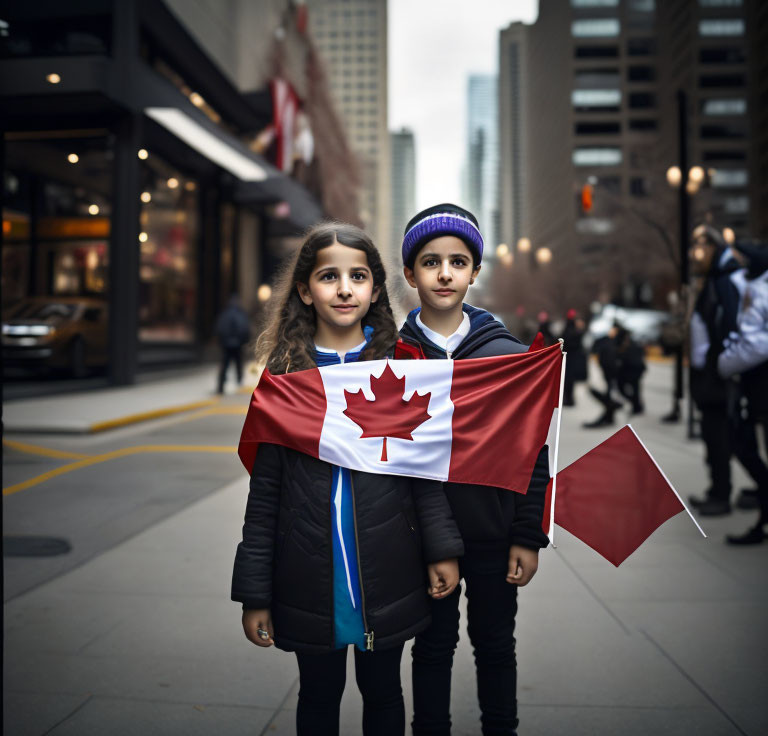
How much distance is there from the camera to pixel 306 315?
2455 millimetres

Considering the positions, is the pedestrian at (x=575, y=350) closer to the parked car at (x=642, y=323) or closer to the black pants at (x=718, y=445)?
the black pants at (x=718, y=445)

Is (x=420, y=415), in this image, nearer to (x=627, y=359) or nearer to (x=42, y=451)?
(x=42, y=451)

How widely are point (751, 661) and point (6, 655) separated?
3451 mm

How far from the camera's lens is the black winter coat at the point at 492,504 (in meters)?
2.42

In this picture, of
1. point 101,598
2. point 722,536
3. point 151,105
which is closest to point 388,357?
point 101,598

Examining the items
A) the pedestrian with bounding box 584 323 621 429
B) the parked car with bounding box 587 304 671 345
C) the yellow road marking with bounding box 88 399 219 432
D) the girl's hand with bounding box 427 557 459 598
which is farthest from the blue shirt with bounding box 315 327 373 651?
the parked car with bounding box 587 304 671 345

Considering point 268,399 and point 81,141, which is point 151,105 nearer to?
point 81,141

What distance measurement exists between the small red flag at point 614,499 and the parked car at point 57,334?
1467cm

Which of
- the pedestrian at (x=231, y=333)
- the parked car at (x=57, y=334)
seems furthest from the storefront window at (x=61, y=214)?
the pedestrian at (x=231, y=333)

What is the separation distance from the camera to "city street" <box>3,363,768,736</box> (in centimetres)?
292

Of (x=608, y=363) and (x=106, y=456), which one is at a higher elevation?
(x=608, y=363)

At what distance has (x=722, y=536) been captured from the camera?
17.7ft

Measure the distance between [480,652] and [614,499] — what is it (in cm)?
71

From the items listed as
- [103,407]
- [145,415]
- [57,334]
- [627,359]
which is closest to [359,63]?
[57,334]
